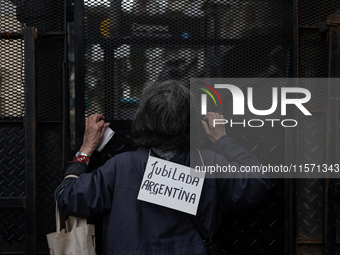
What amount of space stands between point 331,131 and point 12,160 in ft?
7.82

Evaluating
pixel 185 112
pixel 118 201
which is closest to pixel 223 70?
pixel 185 112

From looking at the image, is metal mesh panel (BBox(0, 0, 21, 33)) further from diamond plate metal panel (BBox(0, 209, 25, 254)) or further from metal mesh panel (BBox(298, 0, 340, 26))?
metal mesh panel (BBox(298, 0, 340, 26))

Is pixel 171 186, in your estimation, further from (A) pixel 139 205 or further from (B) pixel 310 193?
(B) pixel 310 193

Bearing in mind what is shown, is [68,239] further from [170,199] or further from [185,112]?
[185,112]

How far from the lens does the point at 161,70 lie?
2287 mm

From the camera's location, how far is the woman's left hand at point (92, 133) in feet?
6.77

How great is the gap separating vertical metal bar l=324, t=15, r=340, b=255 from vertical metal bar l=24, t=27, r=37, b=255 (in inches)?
81.9

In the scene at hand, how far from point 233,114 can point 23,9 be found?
1766 millimetres

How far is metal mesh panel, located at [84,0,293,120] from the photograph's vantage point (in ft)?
7.41

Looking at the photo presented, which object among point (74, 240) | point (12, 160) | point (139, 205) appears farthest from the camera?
point (12, 160)

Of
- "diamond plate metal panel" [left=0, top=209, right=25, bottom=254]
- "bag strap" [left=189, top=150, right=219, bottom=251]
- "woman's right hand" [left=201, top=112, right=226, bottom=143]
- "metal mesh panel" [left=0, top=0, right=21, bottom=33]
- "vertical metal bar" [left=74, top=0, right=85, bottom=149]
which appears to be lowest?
"diamond plate metal panel" [left=0, top=209, right=25, bottom=254]

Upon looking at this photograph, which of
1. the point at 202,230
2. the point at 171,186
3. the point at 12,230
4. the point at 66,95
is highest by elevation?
the point at 66,95

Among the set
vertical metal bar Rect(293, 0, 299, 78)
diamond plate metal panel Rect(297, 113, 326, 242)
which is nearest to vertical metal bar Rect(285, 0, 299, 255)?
vertical metal bar Rect(293, 0, 299, 78)

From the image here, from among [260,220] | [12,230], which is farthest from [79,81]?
[260,220]
